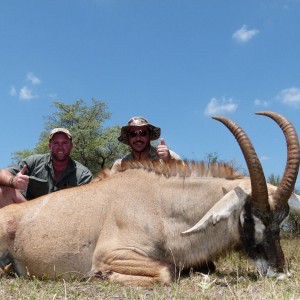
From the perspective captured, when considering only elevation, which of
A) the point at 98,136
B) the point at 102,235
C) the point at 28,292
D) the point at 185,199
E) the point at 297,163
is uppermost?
the point at 98,136

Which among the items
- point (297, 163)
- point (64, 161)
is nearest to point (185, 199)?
point (297, 163)

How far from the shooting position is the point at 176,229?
5.35 m

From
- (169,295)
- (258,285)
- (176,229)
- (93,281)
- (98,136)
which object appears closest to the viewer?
(169,295)

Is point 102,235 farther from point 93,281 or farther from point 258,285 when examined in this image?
point 258,285

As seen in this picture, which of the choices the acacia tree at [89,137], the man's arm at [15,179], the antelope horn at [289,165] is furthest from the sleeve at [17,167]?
the acacia tree at [89,137]

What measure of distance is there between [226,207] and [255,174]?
0.44m

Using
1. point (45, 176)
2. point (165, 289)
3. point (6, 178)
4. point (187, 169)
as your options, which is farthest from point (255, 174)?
point (45, 176)

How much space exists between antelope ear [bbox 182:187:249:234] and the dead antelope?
10mm

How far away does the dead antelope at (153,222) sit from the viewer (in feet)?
16.2

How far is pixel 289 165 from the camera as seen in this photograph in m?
5.19

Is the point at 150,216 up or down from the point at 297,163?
down

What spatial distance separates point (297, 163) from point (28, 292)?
2972 millimetres

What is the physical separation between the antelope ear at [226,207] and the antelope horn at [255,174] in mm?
141

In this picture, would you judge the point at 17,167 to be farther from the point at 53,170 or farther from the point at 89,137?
the point at 89,137
